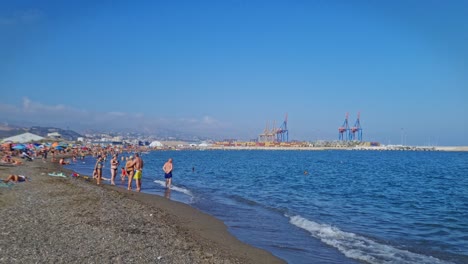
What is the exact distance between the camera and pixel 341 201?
19422 millimetres

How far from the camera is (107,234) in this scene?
28.2ft

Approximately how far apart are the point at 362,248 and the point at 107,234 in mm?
6216

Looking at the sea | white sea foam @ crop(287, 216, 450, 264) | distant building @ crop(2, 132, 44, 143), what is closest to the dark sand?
the sea

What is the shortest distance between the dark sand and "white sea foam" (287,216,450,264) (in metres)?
2.20

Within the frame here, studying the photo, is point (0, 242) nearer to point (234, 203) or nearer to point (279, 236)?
point (279, 236)

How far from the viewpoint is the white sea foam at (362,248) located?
9.06 m

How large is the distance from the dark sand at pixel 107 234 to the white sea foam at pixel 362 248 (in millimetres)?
2202

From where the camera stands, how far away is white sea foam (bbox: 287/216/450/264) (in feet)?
29.7

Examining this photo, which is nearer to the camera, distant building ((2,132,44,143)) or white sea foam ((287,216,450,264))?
white sea foam ((287,216,450,264))

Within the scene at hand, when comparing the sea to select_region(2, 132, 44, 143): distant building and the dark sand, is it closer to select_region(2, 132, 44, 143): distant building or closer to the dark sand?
the dark sand

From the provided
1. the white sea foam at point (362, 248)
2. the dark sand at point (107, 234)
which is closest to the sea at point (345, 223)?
the white sea foam at point (362, 248)

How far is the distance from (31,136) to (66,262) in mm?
83137

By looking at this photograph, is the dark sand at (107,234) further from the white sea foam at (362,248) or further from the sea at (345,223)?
the white sea foam at (362,248)

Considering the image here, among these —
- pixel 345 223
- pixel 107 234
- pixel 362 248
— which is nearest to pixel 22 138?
pixel 345 223
